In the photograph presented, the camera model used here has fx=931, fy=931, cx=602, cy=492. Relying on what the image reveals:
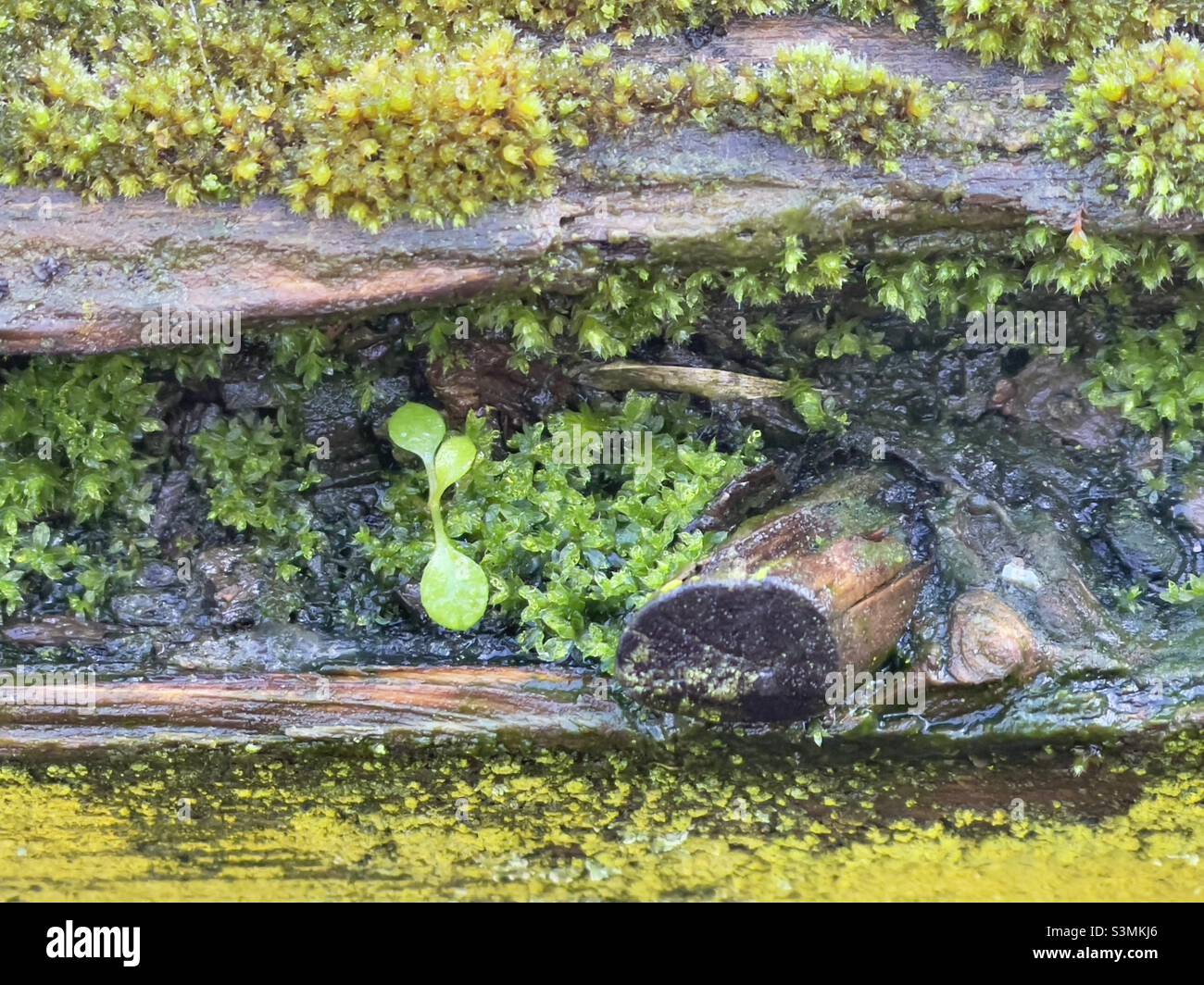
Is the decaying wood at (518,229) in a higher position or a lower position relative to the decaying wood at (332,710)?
higher

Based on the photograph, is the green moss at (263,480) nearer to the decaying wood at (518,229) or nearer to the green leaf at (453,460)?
the green leaf at (453,460)

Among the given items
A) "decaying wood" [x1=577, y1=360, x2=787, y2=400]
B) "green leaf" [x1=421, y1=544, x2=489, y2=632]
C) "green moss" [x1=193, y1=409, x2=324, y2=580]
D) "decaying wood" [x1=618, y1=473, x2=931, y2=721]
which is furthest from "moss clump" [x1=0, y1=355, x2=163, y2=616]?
"decaying wood" [x1=618, y1=473, x2=931, y2=721]

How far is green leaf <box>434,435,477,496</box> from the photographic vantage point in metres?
3.26

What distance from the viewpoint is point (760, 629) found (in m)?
2.59

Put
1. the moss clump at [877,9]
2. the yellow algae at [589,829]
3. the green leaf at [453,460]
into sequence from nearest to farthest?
the moss clump at [877,9] < the yellow algae at [589,829] < the green leaf at [453,460]

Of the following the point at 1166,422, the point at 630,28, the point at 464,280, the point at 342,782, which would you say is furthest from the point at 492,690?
the point at 1166,422

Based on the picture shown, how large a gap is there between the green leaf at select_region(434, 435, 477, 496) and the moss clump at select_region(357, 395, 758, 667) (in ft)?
0.24

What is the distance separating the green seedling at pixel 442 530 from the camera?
3.12 metres

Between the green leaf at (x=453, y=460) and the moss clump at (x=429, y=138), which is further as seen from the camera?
the green leaf at (x=453, y=460)

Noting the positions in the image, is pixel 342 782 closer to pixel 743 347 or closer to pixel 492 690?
pixel 492 690

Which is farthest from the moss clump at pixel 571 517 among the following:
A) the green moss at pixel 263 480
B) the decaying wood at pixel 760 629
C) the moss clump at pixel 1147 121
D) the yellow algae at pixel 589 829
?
the moss clump at pixel 1147 121

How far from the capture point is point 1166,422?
3.22 meters

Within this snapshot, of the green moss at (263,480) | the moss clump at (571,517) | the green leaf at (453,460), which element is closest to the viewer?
the moss clump at (571,517)

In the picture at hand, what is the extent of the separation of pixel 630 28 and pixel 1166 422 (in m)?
2.24
